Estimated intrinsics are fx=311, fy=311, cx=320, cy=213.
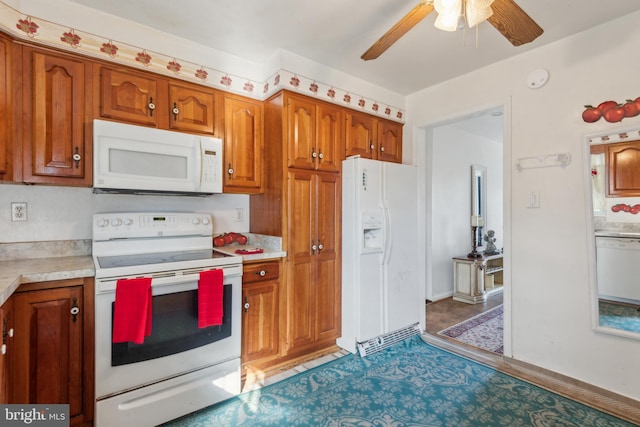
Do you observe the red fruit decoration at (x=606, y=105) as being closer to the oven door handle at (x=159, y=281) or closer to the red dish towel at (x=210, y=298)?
the red dish towel at (x=210, y=298)

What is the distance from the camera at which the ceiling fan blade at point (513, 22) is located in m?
1.35

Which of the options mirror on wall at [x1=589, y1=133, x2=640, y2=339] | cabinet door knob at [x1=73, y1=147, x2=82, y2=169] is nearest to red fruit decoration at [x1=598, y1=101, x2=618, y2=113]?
mirror on wall at [x1=589, y1=133, x2=640, y2=339]

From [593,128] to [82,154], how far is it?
3.37 metres

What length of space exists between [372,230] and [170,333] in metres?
1.76

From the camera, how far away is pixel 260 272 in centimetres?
233

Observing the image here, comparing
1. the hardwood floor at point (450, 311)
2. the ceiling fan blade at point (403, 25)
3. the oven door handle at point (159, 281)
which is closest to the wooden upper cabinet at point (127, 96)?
the oven door handle at point (159, 281)

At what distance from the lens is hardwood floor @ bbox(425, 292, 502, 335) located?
11.2 ft

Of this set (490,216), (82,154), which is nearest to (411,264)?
(82,154)

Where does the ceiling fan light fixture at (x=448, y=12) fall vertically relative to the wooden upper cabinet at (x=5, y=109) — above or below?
above

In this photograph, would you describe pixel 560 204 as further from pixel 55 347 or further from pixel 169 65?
pixel 55 347

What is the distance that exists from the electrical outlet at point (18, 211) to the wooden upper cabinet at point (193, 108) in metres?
1.05

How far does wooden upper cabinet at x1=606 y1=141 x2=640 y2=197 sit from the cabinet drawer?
2395 millimetres

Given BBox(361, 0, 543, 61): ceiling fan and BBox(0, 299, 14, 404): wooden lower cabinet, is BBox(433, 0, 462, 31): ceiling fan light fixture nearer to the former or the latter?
BBox(361, 0, 543, 61): ceiling fan

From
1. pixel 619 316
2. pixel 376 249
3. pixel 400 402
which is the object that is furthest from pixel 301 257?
pixel 619 316
